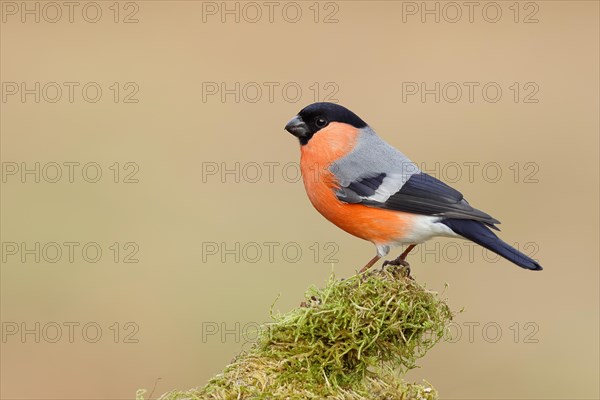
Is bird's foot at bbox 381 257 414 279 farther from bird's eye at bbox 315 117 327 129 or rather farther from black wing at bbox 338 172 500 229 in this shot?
bird's eye at bbox 315 117 327 129

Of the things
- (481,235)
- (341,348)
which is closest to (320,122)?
(481,235)

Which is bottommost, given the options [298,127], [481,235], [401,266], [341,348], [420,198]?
[341,348]

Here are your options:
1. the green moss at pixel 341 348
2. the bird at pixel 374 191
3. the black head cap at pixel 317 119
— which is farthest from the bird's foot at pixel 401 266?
the black head cap at pixel 317 119

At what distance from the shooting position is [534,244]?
11.2 metres

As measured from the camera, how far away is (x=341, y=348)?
3.92m

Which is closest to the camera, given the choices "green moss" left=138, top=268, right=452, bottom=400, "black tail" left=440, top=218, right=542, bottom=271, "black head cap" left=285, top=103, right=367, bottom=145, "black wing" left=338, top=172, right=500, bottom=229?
"green moss" left=138, top=268, right=452, bottom=400

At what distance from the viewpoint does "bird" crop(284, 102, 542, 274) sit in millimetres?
5723

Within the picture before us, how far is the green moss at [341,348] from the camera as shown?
3.78 m

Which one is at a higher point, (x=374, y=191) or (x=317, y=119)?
(x=317, y=119)

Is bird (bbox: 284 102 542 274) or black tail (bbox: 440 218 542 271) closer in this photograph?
black tail (bbox: 440 218 542 271)

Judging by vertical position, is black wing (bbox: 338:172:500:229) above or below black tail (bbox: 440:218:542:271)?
above

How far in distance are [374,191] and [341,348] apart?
2.16 m

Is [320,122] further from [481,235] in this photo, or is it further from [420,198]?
[481,235]

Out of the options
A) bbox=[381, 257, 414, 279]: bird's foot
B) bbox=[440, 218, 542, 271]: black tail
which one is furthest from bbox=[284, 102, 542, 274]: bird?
bbox=[381, 257, 414, 279]: bird's foot
